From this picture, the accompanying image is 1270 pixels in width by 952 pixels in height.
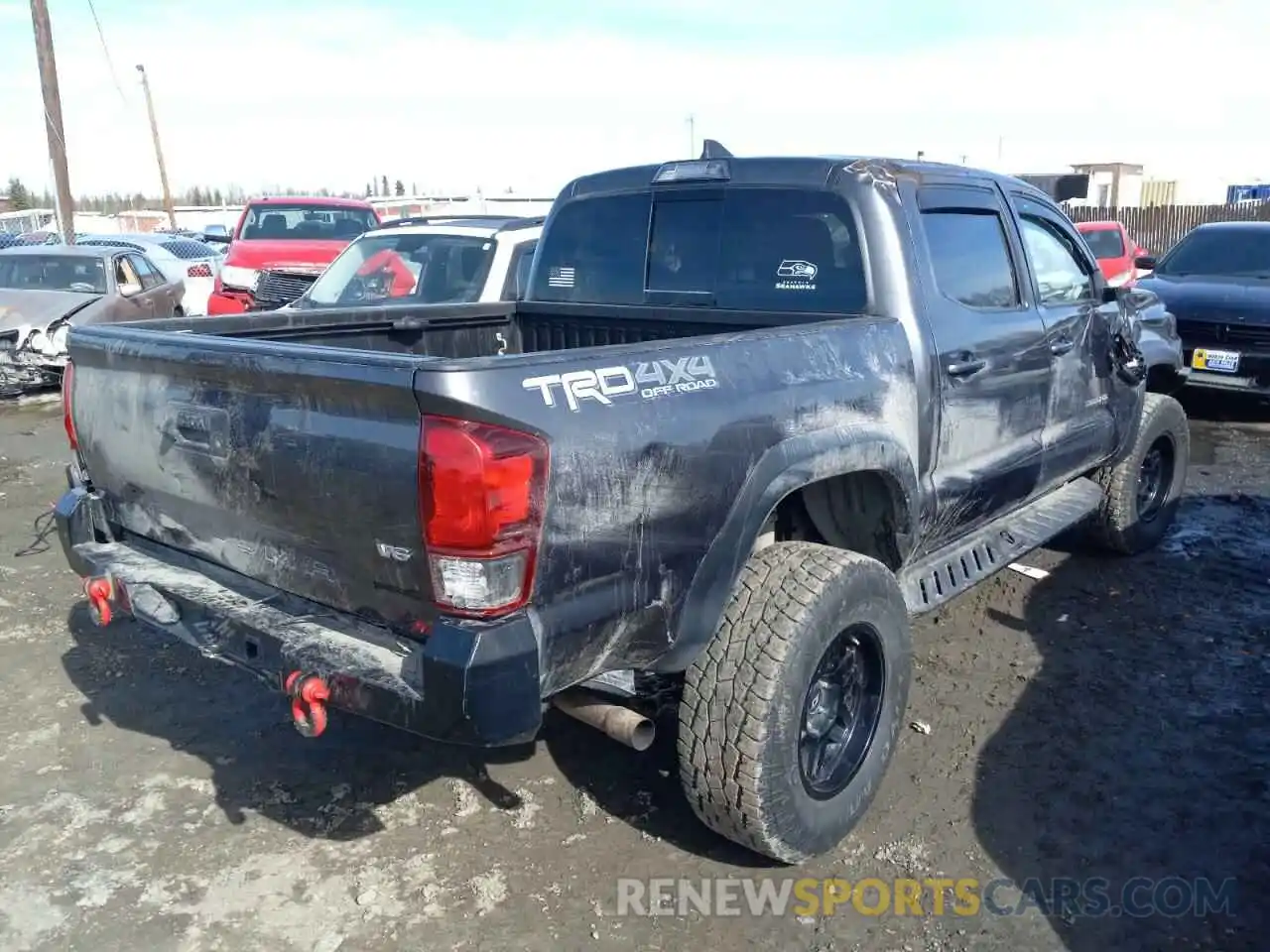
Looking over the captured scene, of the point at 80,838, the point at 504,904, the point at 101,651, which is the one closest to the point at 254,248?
the point at 101,651

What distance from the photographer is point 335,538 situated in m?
2.56

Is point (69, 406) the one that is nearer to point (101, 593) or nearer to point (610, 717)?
point (101, 593)

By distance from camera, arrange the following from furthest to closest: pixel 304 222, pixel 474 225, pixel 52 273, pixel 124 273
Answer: pixel 304 222 < pixel 124 273 < pixel 52 273 < pixel 474 225

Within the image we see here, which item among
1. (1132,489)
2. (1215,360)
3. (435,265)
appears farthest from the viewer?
(1215,360)

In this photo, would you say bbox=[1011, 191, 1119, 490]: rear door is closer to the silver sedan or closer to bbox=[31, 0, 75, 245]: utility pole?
the silver sedan

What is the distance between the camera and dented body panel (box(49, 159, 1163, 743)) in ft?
7.81

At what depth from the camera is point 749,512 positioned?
111 inches

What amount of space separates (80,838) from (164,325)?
5.49ft

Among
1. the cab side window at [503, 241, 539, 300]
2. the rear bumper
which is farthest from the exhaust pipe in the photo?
the cab side window at [503, 241, 539, 300]

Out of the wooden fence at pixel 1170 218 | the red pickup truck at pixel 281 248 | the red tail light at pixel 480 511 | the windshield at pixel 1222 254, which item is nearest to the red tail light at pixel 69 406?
the red tail light at pixel 480 511

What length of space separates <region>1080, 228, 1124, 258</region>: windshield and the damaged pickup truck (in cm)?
914

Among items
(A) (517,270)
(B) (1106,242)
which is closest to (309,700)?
(A) (517,270)

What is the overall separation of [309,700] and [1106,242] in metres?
12.6

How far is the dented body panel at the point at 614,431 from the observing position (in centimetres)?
238
